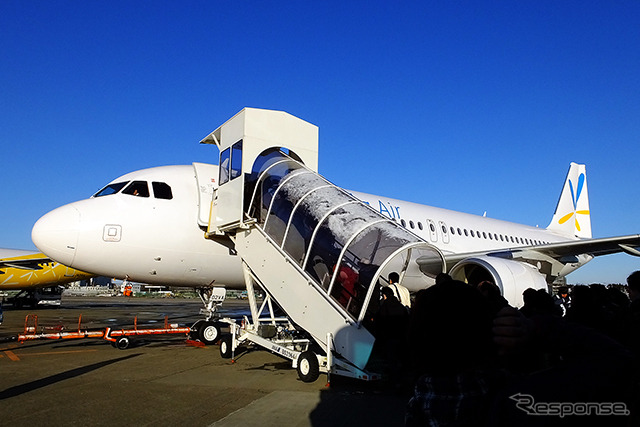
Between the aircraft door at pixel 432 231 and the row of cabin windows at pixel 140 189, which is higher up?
the row of cabin windows at pixel 140 189

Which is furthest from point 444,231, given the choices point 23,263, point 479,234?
point 23,263

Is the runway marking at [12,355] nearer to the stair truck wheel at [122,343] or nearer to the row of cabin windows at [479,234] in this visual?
the stair truck wheel at [122,343]

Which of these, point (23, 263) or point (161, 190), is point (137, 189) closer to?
point (161, 190)

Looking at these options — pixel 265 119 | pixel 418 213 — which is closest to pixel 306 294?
pixel 265 119

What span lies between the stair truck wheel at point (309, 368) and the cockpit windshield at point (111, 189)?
18.5 feet

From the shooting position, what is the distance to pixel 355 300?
6277mm

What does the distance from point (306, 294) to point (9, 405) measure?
3898 mm

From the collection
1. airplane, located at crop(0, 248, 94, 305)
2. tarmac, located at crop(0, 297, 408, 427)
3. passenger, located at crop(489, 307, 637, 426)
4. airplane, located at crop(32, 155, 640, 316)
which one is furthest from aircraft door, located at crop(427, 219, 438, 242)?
airplane, located at crop(0, 248, 94, 305)

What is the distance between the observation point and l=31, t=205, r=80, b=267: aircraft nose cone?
8.81 m

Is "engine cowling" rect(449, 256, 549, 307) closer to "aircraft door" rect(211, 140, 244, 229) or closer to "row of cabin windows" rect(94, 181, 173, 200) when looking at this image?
"aircraft door" rect(211, 140, 244, 229)

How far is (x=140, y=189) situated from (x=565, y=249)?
9.57 metres

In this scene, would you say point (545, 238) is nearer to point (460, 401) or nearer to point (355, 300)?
point (355, 300)

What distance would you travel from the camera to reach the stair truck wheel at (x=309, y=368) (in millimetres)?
6970

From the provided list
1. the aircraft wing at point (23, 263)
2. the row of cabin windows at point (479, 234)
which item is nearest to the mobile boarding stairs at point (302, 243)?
the row of cabin windows at point (479, 234)
